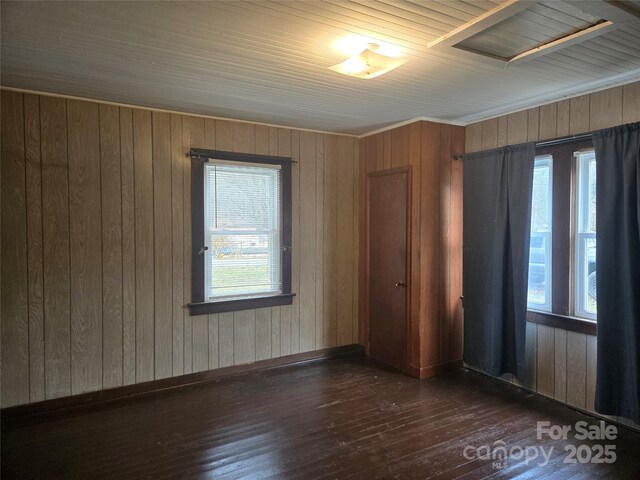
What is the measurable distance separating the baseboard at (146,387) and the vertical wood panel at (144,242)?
0.11 m

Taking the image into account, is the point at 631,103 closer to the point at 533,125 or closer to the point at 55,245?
the point at 533,125

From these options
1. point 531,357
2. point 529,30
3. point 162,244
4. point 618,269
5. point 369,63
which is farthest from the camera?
point 162,244

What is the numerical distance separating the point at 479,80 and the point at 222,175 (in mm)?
2294

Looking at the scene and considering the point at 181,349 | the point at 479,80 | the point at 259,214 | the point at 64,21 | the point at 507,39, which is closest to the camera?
the point at 64,21

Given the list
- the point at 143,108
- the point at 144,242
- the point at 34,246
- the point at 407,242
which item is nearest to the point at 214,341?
the point at 144,242

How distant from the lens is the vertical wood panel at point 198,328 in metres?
3.66

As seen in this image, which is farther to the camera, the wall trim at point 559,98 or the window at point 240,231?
the window at point 240,231

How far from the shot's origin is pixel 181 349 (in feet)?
12.0

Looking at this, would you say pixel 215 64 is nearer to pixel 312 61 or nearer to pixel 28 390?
pixel 312 61

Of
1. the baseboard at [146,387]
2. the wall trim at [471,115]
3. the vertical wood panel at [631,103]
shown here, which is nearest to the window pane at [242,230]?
the wall trim at [471,115]

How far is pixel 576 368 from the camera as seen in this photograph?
10.2ft

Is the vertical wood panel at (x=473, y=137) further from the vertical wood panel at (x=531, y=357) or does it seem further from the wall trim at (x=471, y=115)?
the vertical wood panel at (x=531, y=357)

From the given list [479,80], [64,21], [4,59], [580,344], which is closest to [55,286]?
[4,59]

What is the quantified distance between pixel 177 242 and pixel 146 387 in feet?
4.19
